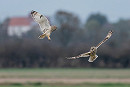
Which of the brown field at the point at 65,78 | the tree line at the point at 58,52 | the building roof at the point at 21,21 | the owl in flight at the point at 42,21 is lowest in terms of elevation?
the owl in flight at the point at 42,21

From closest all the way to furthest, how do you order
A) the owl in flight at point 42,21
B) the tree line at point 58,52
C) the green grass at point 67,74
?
the owl in flight at point 42,21 < the green grass at point 67,74 < the tree line at point 58,52

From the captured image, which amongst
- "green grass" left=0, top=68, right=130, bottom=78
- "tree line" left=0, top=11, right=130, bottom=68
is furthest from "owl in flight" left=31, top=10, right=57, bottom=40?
"tree line" left=0, top=11, right=130, bottom=68

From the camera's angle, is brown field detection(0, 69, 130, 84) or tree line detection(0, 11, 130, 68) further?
tree line detection(0, 11, 130, 68)

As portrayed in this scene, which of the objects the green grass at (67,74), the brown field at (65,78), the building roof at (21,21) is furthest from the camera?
the building roof at (21,21)

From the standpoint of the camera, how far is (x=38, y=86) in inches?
1175

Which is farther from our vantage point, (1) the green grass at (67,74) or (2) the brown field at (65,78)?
(1) the green grass at (67,74)

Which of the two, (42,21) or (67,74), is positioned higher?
(67,74)

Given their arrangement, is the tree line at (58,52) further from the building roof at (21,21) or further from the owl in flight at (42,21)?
the building roof at (21,21)

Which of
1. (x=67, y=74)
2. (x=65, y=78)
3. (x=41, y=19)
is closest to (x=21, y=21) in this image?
(x=67, y=74)

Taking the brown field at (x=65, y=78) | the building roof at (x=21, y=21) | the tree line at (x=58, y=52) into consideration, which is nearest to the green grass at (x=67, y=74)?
the brown field at (x=65, y=78)

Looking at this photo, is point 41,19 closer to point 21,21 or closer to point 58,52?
point 58,52

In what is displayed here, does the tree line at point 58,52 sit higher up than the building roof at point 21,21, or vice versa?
the building roof at point 21,21

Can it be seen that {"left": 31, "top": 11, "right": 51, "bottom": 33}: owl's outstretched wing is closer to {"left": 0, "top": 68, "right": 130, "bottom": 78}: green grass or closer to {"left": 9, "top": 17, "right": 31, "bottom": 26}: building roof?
{"left": 0, "top": 68, "right": 130, "bottom": 78}: green grass

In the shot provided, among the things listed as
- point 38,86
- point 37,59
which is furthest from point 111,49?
point 38,86
